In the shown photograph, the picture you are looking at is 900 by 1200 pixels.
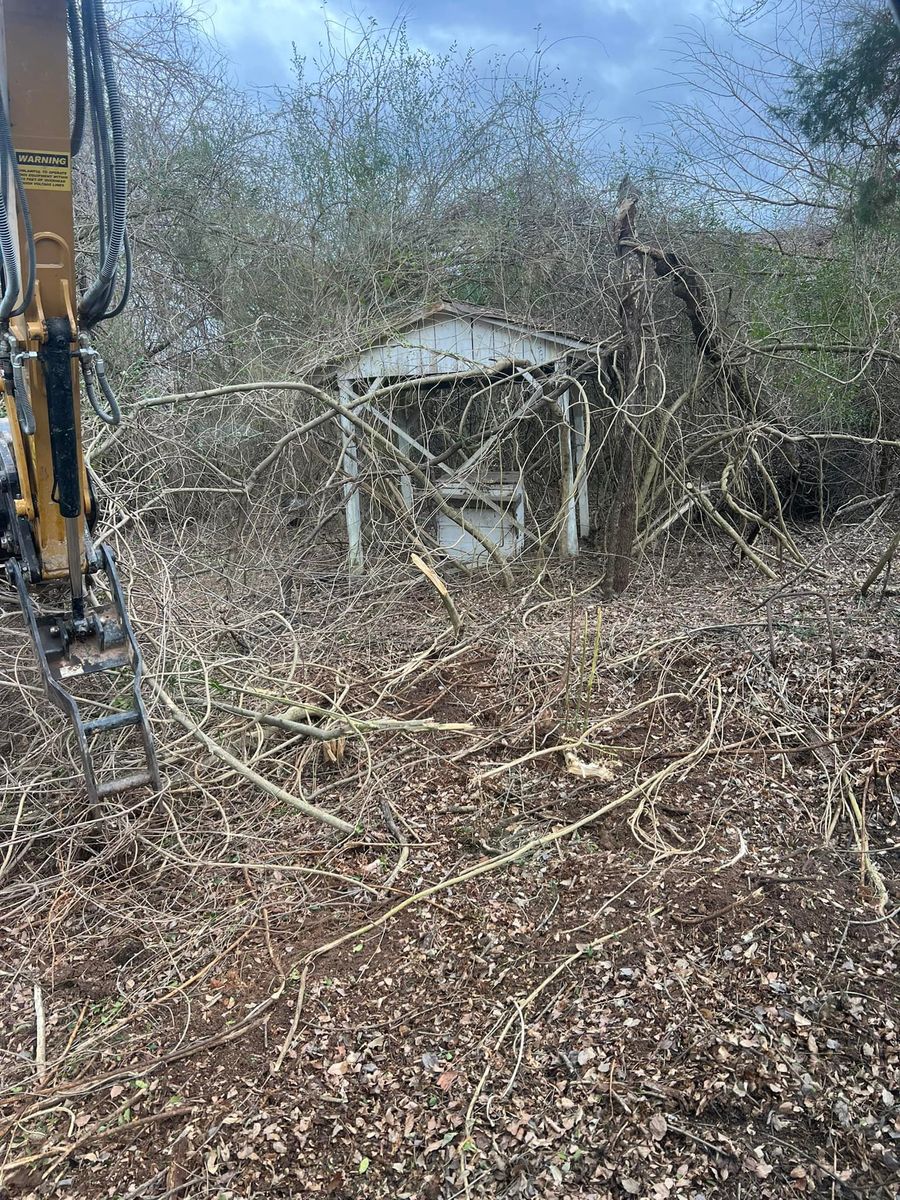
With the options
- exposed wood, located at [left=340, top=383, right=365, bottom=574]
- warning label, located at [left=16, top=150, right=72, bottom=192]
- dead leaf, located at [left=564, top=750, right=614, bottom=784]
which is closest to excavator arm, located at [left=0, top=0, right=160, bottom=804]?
warning label, located at [left=16, top=150, right=72, bottom=192]

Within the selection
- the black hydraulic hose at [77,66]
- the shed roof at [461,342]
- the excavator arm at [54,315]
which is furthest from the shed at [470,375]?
the black hydraulic hose at [77,66]

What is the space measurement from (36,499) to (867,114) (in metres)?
6.31

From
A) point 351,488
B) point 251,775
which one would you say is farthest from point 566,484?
point 251,775

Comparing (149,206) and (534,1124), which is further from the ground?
(149,206)

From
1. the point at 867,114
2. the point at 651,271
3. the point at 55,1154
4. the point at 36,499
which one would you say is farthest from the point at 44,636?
the point at 867,114

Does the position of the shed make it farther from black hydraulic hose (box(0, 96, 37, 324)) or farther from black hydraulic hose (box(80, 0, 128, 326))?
black hydraulic hose (box(0, 96, 37, 324))

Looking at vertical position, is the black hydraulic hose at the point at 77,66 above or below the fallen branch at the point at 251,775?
above

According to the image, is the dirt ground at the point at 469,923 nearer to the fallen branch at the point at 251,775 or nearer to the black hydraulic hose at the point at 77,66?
the fallen branch at the point at 251,775

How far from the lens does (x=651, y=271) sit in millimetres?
7156

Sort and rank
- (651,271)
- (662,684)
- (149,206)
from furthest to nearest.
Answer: (149,206)
(651,271)
(662,684)

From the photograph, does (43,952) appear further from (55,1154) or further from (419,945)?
(419,945)

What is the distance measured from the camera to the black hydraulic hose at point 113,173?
2.54 m

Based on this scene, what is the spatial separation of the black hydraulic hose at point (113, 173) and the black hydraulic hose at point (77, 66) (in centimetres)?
7

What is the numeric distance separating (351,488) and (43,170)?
168 inches
